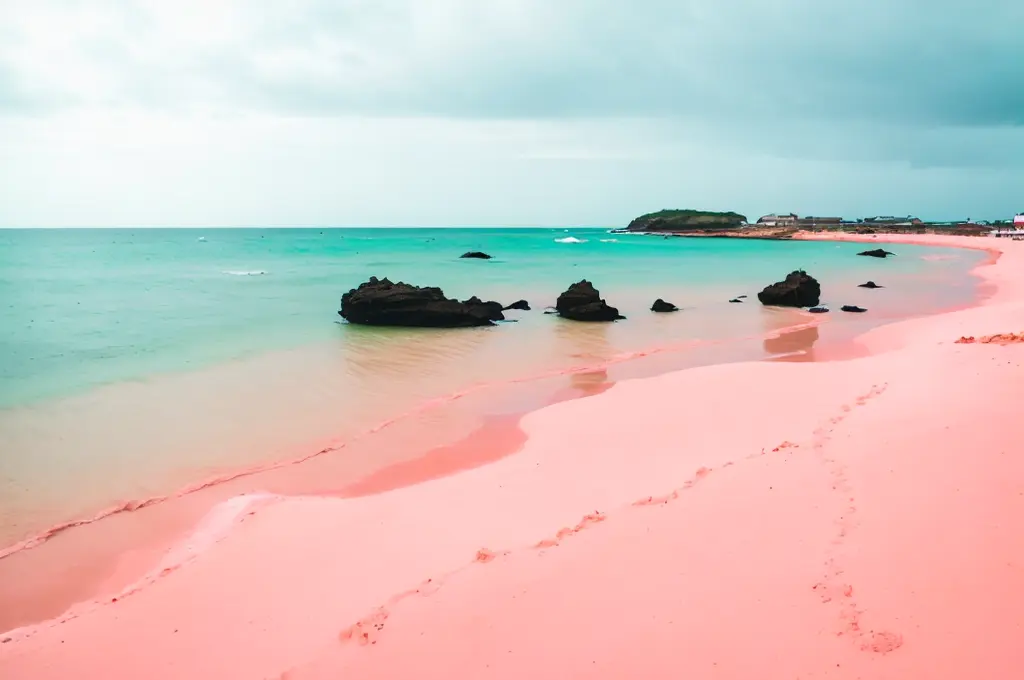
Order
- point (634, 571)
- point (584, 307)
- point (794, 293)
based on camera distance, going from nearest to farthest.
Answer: point (634, 571), point (584, 307), point (794, 293)

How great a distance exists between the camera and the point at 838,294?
3353 cm

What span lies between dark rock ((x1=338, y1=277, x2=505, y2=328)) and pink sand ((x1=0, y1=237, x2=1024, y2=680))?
580 inches

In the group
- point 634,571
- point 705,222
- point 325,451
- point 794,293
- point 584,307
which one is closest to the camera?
point 634,571

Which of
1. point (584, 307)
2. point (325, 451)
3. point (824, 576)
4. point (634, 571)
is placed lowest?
point (325, 451)

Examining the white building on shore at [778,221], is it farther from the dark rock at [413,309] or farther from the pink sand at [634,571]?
the pink sand at [634,571]

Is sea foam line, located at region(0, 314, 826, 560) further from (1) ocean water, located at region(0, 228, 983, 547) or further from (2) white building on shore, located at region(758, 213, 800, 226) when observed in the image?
(2) white building on shore, located at region(758, 213, 800, 226)

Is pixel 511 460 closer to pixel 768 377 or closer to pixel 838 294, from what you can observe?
pixel 768 377

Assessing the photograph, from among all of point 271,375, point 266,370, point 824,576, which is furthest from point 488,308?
point 824,576

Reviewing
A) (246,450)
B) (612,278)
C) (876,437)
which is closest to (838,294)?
(612,278)

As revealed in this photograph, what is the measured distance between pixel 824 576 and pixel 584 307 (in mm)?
20352

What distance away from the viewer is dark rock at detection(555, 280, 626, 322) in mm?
24719

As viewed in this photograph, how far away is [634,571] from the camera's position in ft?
17.0

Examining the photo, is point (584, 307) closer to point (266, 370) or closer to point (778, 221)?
point (266, 370)

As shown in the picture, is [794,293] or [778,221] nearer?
[794,293]
